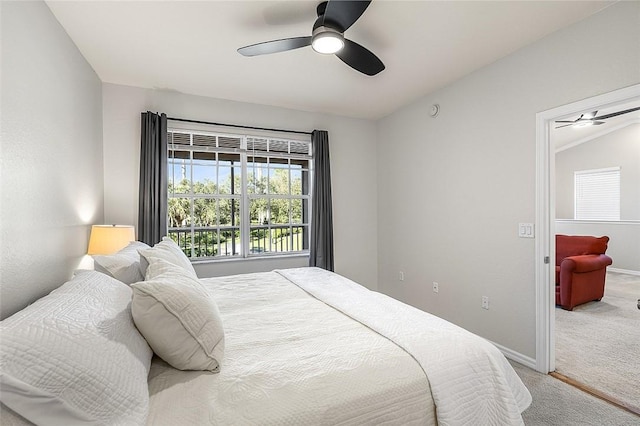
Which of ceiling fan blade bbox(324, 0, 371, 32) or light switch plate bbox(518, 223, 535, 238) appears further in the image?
light switch plate bbox(518, 223, 535, 238)

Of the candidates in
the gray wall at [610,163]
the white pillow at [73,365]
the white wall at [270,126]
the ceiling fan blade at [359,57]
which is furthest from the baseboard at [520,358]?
the gray wall at [610,163]

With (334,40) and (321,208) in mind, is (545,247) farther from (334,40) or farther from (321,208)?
(321,208)

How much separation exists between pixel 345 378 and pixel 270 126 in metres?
3.30

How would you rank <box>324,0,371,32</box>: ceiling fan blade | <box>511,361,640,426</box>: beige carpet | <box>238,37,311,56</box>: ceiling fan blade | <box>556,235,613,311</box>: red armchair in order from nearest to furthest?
<box>324,0,371,32</box>: ceiling fan blade
<box>511,361,640,426</box>: beige carpet
<box>238,37,311,56</box>: ceiling fan blade
<box>556,235,613,311</box>: red armchair

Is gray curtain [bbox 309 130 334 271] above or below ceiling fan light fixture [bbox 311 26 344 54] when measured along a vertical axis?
below

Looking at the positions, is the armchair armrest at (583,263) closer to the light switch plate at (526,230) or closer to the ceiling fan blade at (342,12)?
the light switch plate at (526,230)

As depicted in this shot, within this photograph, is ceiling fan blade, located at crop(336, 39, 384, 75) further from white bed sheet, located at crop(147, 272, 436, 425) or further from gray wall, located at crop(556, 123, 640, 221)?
gray wall, located at crop(556, 123, 640, 221)

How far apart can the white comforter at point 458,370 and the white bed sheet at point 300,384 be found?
52 millimetres

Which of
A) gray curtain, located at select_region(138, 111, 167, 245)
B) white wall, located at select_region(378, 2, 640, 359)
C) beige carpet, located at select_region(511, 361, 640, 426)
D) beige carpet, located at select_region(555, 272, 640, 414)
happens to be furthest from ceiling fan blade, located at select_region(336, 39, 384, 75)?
beige carpet, located at select_region(555, 272, 640, 414)

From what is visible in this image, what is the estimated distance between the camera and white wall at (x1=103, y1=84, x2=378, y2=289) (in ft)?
10.4

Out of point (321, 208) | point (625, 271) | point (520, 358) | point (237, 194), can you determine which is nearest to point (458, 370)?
point (520, 358)

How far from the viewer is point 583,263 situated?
3.93m

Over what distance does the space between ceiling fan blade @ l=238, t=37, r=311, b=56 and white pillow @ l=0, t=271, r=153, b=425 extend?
177 centimetres

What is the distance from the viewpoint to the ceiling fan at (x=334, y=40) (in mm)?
1694
